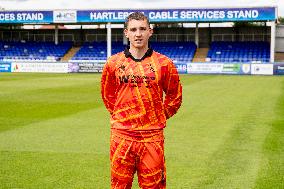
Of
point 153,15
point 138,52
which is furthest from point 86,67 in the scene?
point 138,52

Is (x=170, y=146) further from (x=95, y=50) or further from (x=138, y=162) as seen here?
(x=95, y=50)

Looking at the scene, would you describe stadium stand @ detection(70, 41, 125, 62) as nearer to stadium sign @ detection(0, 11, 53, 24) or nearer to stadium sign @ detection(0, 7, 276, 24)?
stadium sign @ detection(0, 7, 276, 24)

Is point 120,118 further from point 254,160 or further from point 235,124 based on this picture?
point 235,124

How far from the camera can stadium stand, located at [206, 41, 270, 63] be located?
174ft

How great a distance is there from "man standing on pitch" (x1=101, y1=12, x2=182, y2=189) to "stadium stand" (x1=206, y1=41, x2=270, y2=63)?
47753 millimetres

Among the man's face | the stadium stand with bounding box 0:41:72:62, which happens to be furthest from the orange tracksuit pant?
the stadium stand with bounding box 0:41:72:62

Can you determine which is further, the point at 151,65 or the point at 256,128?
the point at 256,128

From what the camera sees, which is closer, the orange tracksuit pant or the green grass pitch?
the orange tracksuit pant

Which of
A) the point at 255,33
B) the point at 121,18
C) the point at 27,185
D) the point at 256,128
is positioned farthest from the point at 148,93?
the point at 255,33

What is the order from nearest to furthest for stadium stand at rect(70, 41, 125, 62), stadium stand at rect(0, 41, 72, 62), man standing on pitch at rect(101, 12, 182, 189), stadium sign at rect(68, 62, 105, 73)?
man standing on pitch at rect(101, 12, 182, 189)
stadium sign at rect(68, 62, 105, 73)
stadium stand at rect(70, 41, 125, 62)
stadium stand at rect(0, 41, 72, 62)

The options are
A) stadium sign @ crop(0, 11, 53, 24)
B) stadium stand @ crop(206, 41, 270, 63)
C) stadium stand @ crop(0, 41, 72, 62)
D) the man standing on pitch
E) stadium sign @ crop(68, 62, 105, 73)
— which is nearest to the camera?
the man standing on pitch

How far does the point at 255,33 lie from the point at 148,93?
182 feet

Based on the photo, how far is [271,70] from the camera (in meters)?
43.4

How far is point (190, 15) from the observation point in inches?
2045
